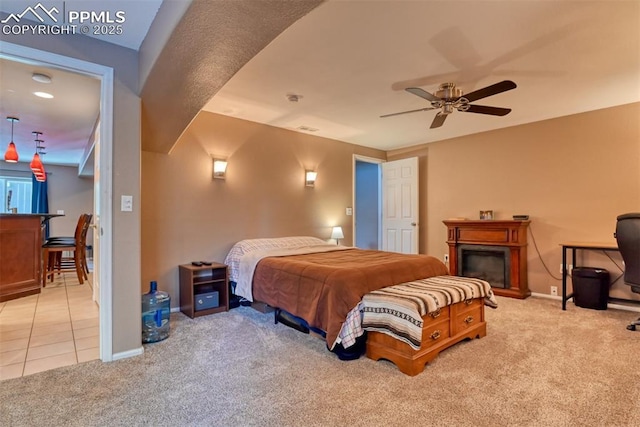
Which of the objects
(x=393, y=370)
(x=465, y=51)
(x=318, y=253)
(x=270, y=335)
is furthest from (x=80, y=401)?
(x=465, y=51)

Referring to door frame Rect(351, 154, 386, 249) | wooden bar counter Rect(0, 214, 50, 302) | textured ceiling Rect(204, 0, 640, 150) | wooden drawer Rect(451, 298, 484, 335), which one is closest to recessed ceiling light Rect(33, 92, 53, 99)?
wooden bar counter Rect(0, 214, 50, 302)

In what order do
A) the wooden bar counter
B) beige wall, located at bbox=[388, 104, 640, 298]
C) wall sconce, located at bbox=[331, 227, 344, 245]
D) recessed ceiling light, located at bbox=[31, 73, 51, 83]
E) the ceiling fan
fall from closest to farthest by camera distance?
1. the ceiling fan
2. recessed ceiling light, located at bbox=[31, 73, 51, 83]
3. beige wall, located at bbox=[388, 104, 640, 298]
4. the wooden bar counter
5. wall sconce, located at bbox=[331, 227, 344, 245]

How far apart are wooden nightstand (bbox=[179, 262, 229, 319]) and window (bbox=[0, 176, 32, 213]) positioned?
6960 millimetres

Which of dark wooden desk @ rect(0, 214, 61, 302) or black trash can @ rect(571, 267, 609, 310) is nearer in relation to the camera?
black trash can @ rect(571, 267, 609, 310)

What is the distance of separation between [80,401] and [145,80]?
2.06 m

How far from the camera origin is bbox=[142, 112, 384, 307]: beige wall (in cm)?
362

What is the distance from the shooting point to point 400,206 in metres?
5.84

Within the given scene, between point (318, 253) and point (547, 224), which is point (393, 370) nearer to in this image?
point (318, 253)

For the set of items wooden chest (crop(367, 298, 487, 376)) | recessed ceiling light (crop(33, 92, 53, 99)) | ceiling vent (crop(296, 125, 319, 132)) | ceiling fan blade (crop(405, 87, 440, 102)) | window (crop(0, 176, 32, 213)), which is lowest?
wooden chest (crop(367, 298, 487, 376))

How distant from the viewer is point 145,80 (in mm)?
2289

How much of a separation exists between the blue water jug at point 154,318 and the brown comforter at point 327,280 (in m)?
0.90

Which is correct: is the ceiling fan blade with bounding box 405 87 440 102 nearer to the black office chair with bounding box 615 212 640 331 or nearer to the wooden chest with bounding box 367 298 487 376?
the wooden chest with bounding box 367 298 487 376

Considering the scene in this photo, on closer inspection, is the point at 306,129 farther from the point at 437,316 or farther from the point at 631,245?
the point at 631,245

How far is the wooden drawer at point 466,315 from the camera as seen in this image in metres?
2.57
